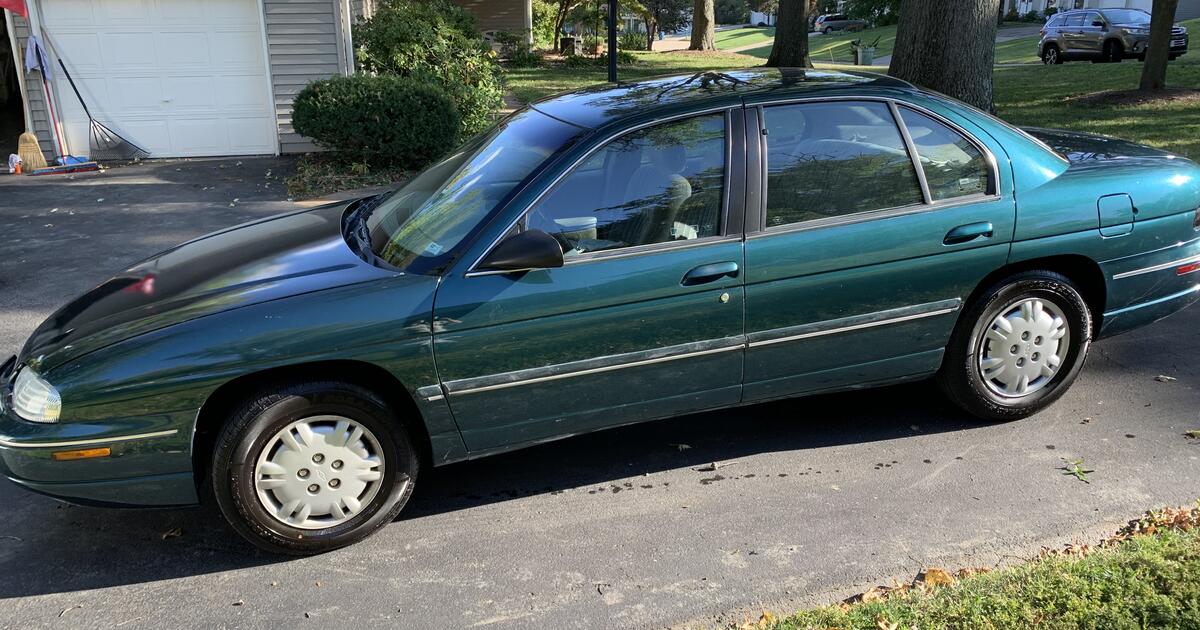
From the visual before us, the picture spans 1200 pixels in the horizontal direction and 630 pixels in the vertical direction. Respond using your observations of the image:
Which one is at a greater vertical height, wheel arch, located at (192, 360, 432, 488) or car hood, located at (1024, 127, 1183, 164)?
car hood, located at (1024, 127, 1183, 164)

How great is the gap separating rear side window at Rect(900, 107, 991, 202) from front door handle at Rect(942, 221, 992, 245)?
0.16m

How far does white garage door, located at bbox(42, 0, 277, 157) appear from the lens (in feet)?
38.8

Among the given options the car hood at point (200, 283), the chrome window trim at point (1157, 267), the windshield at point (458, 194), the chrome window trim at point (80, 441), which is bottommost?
the chrome window trim at point (80, 441)

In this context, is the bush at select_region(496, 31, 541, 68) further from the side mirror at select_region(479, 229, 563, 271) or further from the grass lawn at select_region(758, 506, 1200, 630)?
the grass lawn at select_region(758, 506, 1200, 630)

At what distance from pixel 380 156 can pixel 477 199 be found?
754 centimetres

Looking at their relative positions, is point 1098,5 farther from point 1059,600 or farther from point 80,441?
point 80,441

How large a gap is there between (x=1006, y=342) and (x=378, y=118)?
321 inches

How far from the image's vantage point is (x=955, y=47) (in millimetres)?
9828

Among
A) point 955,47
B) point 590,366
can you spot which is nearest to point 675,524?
point 590,366

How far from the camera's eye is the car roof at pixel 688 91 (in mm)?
4012

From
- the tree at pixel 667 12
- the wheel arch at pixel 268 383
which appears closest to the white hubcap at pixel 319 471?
the wheel arch at pixel 268 383

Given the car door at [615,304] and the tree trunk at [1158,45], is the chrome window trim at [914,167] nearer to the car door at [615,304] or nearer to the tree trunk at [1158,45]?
the car door at [615,304]

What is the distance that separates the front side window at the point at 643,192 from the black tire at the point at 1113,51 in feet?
79.1

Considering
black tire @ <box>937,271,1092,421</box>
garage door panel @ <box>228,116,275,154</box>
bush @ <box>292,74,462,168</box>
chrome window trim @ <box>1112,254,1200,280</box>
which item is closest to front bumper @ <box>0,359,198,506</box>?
black tire @ <box>937,271,1092,421</box>
